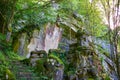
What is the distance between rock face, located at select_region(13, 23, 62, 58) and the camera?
47.2 ft

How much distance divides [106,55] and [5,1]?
9.41 metres

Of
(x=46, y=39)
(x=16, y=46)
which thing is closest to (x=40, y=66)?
(x=16, y=46)

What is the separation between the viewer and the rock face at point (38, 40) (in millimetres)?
14391

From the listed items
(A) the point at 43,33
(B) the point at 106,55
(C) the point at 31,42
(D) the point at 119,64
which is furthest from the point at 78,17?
(D) the point at 119,64

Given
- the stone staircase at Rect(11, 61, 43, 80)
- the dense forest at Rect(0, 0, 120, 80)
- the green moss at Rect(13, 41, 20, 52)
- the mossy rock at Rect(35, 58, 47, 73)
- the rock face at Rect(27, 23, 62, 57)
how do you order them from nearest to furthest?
1. the dense forest at Rect(0, 0, 120, 80)
2. the stone staircase at Rect(11, 61, 43, 80)
3. the mossy rock at Rect(35, 58, 47, 73)
4. the green moss at Rect(13, 41, 20, 52)
5. the rock face at Rect(27, 23, 62, 57)

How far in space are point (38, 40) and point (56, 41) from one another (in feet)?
7.30

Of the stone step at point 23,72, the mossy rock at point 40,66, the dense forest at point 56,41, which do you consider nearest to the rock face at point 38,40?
the dense forest at point 56,41

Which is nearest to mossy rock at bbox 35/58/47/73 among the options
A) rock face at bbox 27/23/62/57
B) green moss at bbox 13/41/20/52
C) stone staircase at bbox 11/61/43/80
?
stone staircase at bbox 11/61/43/80

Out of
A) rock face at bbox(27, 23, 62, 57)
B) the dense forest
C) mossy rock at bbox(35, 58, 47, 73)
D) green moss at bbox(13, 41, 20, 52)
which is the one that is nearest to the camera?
the dense forest

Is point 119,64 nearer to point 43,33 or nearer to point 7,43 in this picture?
point 7,43

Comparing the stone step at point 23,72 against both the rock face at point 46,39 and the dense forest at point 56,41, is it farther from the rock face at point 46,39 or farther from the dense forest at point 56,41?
the rock face at point 46,39

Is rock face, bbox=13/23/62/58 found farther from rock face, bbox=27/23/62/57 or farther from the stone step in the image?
the stone step

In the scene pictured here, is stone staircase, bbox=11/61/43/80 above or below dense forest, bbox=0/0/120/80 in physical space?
below

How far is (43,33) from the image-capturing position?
1659 centimetres
